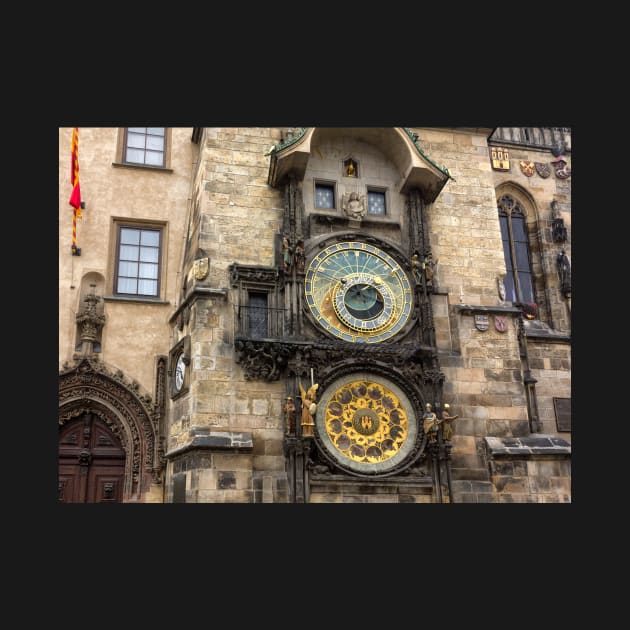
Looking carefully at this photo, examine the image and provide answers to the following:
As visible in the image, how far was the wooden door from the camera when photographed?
13.4m

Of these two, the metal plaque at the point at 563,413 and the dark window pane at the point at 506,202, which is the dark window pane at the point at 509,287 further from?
the metal plaque at the point at 563,413

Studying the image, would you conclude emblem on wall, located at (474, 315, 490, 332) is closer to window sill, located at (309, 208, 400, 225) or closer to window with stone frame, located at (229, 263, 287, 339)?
window sill, located at (309, 208, 400, 225)

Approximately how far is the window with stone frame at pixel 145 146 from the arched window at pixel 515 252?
8.30 metres

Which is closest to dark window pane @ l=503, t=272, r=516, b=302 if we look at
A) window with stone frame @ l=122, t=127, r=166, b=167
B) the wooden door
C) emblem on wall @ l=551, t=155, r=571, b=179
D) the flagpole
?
emblem on wall @ l=551, t=155, r=571, b=179

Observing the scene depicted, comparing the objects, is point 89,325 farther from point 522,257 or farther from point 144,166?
point 522,257

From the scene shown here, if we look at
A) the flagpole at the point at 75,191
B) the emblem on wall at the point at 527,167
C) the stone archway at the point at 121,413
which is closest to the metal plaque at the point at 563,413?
the emblem on wall at the point at 527,167

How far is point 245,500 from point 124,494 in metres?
2.85

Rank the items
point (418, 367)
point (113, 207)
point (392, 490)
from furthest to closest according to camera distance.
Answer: point (113, 207), point (418, 367), point (392, 490)

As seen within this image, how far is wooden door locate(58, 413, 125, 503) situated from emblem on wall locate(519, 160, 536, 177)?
11758 millimetres

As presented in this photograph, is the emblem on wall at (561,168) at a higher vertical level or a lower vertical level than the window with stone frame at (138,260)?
higher

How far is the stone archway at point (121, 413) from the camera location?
13578 millimetres

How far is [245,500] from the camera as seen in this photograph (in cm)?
1200

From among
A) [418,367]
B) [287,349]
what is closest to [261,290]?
[287,349]
